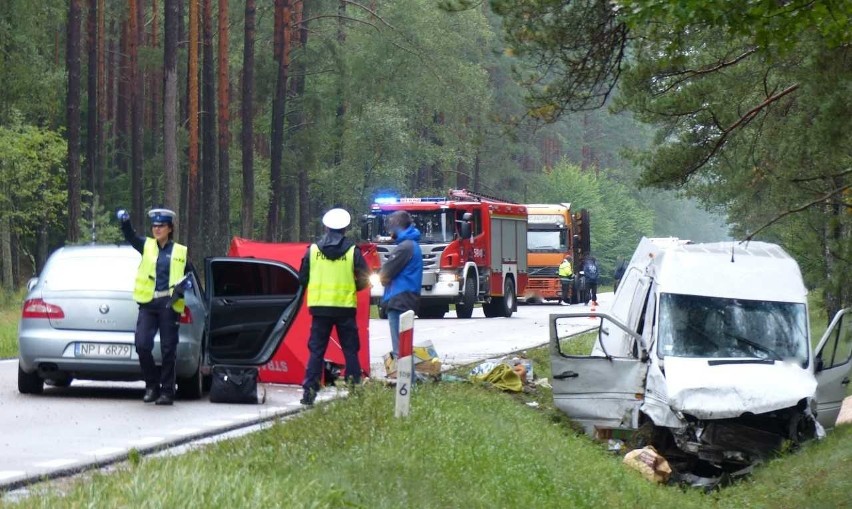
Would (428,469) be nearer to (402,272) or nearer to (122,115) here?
(402,272)

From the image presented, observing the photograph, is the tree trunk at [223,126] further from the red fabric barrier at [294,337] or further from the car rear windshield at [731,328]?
the car rear windshield at [731,328]

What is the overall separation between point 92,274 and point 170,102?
24.9 m

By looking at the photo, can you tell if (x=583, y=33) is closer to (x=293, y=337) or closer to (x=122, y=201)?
(x=293, y=337)

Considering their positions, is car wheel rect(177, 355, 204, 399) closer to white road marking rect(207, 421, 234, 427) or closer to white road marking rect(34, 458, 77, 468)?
white road marking rect(207, 421, 234, 427)

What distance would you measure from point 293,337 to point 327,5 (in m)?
48.8

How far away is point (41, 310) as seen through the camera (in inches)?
555

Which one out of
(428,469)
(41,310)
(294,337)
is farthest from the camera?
(294,337)

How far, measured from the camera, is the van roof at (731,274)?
14805 mm

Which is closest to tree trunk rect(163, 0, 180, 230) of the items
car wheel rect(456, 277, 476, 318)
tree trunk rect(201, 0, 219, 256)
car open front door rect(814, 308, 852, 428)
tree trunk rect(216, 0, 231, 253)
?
tree trunk rect(201, 0, 219, 256)

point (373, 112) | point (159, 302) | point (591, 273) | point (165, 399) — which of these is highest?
point (373, 112)

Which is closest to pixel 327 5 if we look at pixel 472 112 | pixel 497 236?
pixel 472 112

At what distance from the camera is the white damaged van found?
13.4 metres

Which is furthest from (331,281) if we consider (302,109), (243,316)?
(302,109)

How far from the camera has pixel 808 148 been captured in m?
16.2
